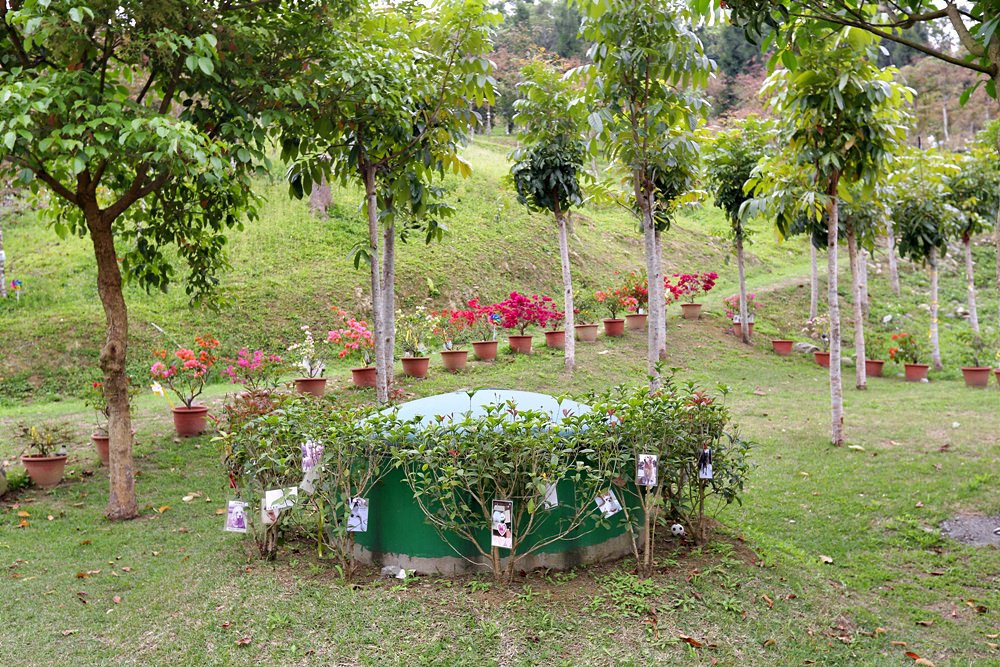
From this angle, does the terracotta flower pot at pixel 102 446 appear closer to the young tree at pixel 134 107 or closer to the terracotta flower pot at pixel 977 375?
the young tree at pixel 134 107

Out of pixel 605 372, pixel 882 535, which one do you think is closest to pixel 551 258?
pixel 605 372

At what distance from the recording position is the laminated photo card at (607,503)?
157 inches

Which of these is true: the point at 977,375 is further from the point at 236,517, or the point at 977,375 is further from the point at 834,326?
the point at 236,517

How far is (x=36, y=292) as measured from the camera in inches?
537

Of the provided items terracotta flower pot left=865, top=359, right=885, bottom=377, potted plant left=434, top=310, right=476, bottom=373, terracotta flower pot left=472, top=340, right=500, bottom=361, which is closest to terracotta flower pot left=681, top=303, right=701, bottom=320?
terracotta flower pot left=865, top=359, right=885, bottom=377

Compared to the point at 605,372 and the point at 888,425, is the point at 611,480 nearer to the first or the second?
the point at 888,425

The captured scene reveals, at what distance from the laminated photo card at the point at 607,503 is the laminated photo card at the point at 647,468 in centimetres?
16

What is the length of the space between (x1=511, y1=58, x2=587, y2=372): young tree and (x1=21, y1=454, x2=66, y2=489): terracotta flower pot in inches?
255

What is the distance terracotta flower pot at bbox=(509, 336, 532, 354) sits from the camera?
1189 cm

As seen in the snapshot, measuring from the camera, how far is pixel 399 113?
639 cm

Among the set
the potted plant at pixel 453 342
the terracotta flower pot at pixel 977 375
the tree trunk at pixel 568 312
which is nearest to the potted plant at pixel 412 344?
the potted plant at pixel 453 342

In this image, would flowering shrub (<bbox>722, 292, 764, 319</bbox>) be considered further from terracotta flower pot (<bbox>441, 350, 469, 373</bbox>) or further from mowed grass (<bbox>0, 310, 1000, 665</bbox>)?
mowed grass (<bbox>0, 310, 1000, 665</bbox>)

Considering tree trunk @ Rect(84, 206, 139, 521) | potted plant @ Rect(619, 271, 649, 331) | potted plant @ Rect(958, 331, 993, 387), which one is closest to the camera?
tree trunk @ Rect(84, 206, 139, 521)

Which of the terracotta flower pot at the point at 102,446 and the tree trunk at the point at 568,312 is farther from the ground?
the tree trunk at the point at 568,312
